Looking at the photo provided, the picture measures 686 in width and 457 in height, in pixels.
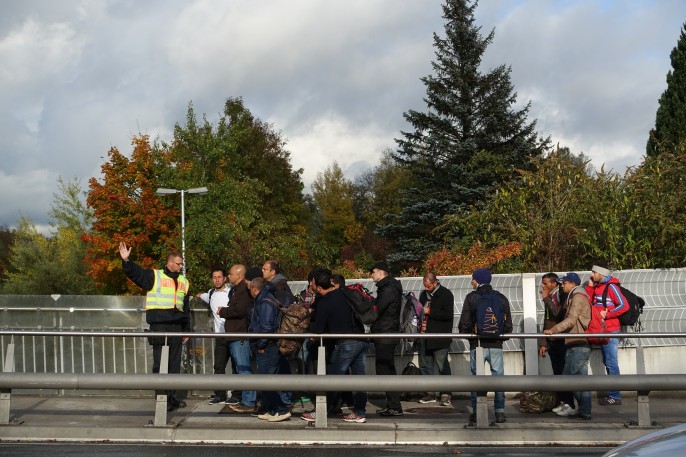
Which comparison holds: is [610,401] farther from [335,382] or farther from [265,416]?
[265,416]

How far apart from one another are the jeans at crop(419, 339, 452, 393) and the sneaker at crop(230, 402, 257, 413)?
2.58m

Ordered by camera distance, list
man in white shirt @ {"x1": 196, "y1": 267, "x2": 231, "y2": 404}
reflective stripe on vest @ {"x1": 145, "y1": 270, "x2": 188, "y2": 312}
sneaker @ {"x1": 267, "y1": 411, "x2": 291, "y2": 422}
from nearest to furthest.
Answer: sneaker @ {"x1": 267, "y1": 411, "x2": 291, "y2": 422} → reflective stripe on vest @ {"x1": 145, "y1": 270, "x2": 188, "y2": 312} → man in white shirt @ {"x1": 196, "y1": 267, "x2": 231, "y2": 404}

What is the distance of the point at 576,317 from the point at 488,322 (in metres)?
1.27

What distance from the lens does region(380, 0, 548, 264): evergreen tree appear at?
43.7 meters

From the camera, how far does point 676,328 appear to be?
43.7 ft

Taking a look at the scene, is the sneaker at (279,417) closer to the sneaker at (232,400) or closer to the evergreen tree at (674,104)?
the sneaker at (232,400)

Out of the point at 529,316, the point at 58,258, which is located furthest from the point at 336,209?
the point at 529,316

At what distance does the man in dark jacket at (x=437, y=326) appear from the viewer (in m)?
11.9

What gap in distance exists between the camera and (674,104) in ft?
143

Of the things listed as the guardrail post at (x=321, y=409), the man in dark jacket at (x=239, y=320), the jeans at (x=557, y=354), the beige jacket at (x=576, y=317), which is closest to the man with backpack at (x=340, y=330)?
the guardrail post at (x=321, y=409)

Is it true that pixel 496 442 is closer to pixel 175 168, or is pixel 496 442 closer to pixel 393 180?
pixel 175 168

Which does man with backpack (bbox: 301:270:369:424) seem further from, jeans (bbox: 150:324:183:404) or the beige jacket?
the beige jacket

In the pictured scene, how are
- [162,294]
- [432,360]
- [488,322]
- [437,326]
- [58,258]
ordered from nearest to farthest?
[488,322]
[162,294]
[437,326]
[432,360]
[58,258]

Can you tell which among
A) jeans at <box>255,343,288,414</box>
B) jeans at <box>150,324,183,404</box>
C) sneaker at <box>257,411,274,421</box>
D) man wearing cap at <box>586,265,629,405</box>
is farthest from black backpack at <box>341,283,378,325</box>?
man wearing cap at <box>586,265,629,405</box>
